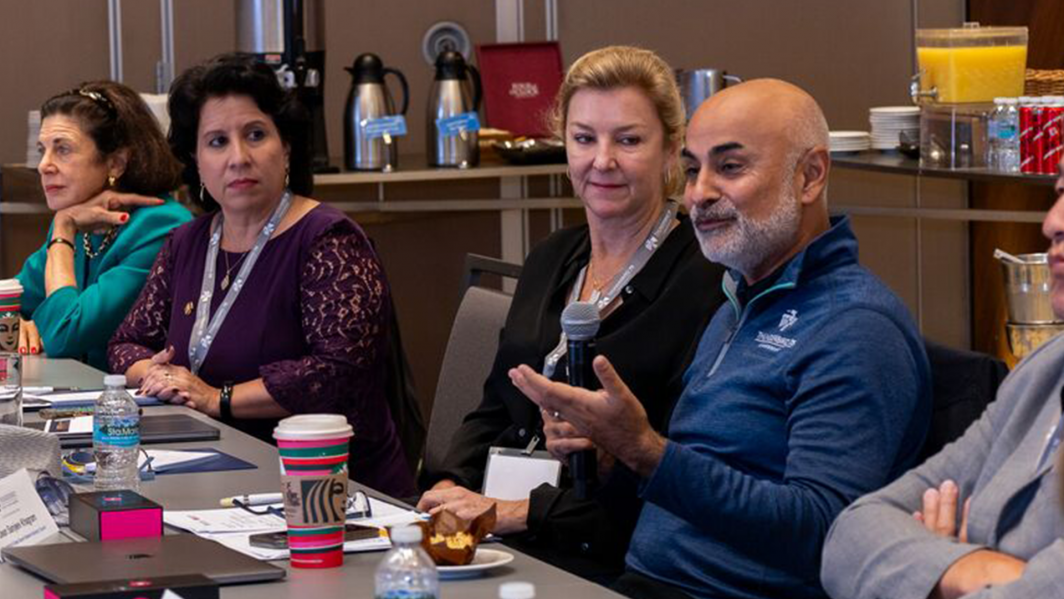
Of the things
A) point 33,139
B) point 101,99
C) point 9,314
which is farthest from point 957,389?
point 33,139

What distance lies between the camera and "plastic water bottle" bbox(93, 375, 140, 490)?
7.64 ft

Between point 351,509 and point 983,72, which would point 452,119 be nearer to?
point 983,72

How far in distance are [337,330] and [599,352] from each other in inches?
30.1

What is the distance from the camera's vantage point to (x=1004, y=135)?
13.1 feet

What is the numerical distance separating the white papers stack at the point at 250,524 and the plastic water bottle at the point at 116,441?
0.15 meters

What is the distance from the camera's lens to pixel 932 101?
175 inches

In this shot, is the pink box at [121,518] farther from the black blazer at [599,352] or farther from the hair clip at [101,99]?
the hair clip at [101,99]

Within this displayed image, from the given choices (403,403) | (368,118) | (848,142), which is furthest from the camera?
(368,118)

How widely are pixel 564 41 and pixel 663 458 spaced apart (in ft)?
13.7

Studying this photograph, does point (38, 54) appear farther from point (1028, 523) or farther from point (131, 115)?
point (1028, 523)

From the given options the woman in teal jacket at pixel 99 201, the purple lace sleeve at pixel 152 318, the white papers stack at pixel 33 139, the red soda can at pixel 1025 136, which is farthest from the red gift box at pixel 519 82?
the purple lace sleeve at pixel 152 318

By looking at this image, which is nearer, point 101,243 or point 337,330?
point 337,330

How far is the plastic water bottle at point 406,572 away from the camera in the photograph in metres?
1.45

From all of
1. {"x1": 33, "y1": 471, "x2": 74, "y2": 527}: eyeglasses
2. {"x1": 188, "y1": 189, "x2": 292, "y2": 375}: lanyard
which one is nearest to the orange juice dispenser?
{"x1": 188, "y1": 189, "x2": 292, "y2": 375}: lanyard
